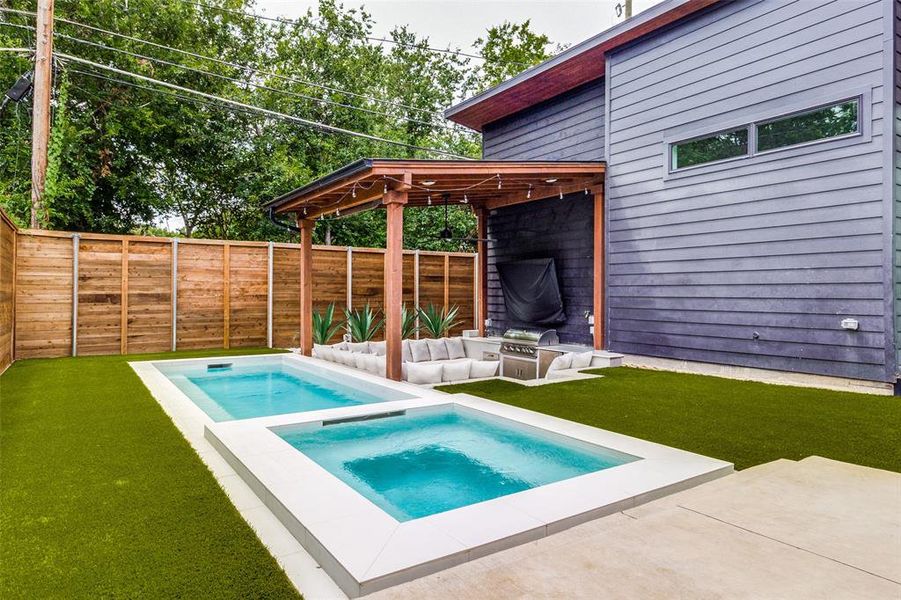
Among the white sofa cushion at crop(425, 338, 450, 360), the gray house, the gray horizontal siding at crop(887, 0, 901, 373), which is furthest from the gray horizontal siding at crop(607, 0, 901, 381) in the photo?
the white sofa cushion at crop(425, 338, 450, 360)

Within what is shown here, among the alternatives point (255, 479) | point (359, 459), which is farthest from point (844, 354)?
point (255, 479)

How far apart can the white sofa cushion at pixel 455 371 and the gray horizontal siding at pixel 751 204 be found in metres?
2.86

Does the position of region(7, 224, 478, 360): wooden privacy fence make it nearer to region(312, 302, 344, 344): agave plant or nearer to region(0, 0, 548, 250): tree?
region(312, 302, 344, 344): agave plant

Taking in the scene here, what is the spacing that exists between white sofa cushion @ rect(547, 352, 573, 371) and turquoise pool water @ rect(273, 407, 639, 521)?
2524mm

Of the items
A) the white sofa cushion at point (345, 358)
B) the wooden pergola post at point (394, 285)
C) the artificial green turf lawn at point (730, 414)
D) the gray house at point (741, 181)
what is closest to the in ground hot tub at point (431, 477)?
the artificial green turf lawn at point (730, 414)

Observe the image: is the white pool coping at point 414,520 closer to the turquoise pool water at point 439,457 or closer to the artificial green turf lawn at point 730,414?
the turquoise pool water at point 439,457

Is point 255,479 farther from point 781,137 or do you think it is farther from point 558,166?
point 781,137

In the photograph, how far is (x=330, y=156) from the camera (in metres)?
15.8

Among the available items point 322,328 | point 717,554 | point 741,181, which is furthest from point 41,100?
point 717,554

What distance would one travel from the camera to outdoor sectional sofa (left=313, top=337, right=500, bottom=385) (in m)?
6.15

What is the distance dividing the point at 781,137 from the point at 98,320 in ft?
33.3

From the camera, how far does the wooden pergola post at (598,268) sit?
26.6 ft

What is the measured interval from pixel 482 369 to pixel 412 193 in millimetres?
3174

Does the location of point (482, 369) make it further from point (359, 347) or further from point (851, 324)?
point (851, 324)
